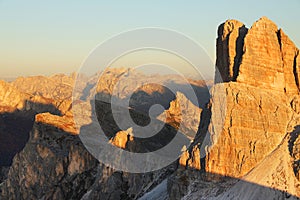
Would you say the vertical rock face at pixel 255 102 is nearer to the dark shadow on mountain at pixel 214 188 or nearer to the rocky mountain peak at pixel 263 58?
the rocky mountain peak at pixel 263 58

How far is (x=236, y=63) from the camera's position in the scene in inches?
2729

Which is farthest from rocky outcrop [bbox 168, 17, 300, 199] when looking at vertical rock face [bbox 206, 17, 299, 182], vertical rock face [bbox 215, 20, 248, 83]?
vertical rock face [bbox 215, 20, 248, 83]

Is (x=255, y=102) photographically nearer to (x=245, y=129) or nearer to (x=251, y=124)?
(x=251, y=124)

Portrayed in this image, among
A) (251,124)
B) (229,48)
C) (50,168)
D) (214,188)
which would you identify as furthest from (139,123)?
(251,124)

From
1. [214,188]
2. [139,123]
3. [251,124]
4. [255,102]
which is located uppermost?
[255,102]

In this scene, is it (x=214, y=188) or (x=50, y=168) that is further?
(x=50, y=168)

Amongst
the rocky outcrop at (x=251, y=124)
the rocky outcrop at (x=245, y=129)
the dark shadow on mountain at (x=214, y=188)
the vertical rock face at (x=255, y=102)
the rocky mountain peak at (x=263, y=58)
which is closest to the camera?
the dark shadow on mountain at (x=214, y=188)

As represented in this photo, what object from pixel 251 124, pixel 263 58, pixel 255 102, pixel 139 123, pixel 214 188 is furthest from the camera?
pixel 139 123

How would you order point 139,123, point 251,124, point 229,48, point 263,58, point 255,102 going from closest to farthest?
point 251,124, point 255,102, point 263,58, point 229,48, point 139,123

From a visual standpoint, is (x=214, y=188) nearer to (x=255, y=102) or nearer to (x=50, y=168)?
(x=255, y=102)

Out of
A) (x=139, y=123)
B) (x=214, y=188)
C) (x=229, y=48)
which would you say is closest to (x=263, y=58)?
(x=229, y=48)

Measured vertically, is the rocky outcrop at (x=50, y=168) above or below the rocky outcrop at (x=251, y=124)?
below

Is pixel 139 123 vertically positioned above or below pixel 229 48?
below

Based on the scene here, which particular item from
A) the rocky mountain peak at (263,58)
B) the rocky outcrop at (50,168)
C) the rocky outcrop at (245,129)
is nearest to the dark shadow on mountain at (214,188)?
the rocky outcrop at (245,129)
